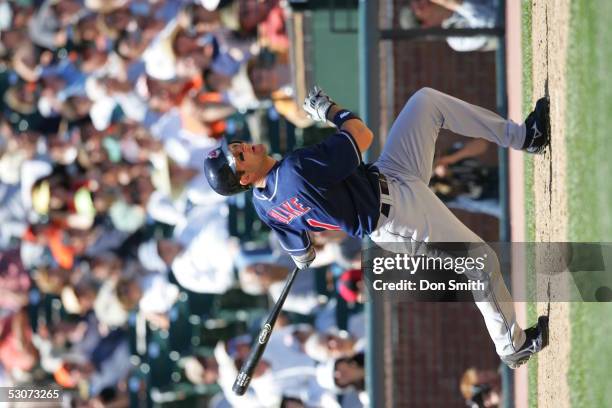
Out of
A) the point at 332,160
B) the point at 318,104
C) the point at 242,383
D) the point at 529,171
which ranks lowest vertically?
the point at 242,383

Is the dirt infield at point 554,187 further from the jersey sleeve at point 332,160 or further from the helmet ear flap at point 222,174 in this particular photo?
the helmet ear flap at point 222,174

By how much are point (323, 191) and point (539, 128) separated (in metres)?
1.27

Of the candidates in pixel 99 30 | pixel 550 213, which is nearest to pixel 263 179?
pixel 550 213

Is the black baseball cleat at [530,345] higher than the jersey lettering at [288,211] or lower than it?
lower

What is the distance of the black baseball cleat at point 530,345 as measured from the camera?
429 cm

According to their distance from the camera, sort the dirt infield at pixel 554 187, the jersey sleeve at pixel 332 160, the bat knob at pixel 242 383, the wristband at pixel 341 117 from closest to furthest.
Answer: the jersey sleeve at pixel 332 160 → the wristband at pixel 341 117 → the dirt infield at pixel 554 187 → the bat knob at pixel 242 383

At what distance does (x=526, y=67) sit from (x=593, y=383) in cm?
252

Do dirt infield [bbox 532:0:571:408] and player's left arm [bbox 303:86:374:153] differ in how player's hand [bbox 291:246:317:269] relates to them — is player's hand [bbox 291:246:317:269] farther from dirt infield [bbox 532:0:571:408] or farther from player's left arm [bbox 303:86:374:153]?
dirt infield [bbox 532:0:571:408]

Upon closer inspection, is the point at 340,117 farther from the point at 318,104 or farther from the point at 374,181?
the point at 374,181

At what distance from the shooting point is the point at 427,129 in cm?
427

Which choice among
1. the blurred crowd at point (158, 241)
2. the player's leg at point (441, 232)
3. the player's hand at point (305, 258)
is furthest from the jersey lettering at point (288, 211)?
the blurred crowd at point (158, 241)

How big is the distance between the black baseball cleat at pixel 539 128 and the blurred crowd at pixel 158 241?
193 cm

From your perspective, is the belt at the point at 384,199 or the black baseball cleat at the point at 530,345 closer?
the belt at the point at 384,199

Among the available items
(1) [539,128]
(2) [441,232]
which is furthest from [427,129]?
(1) [539,128]
